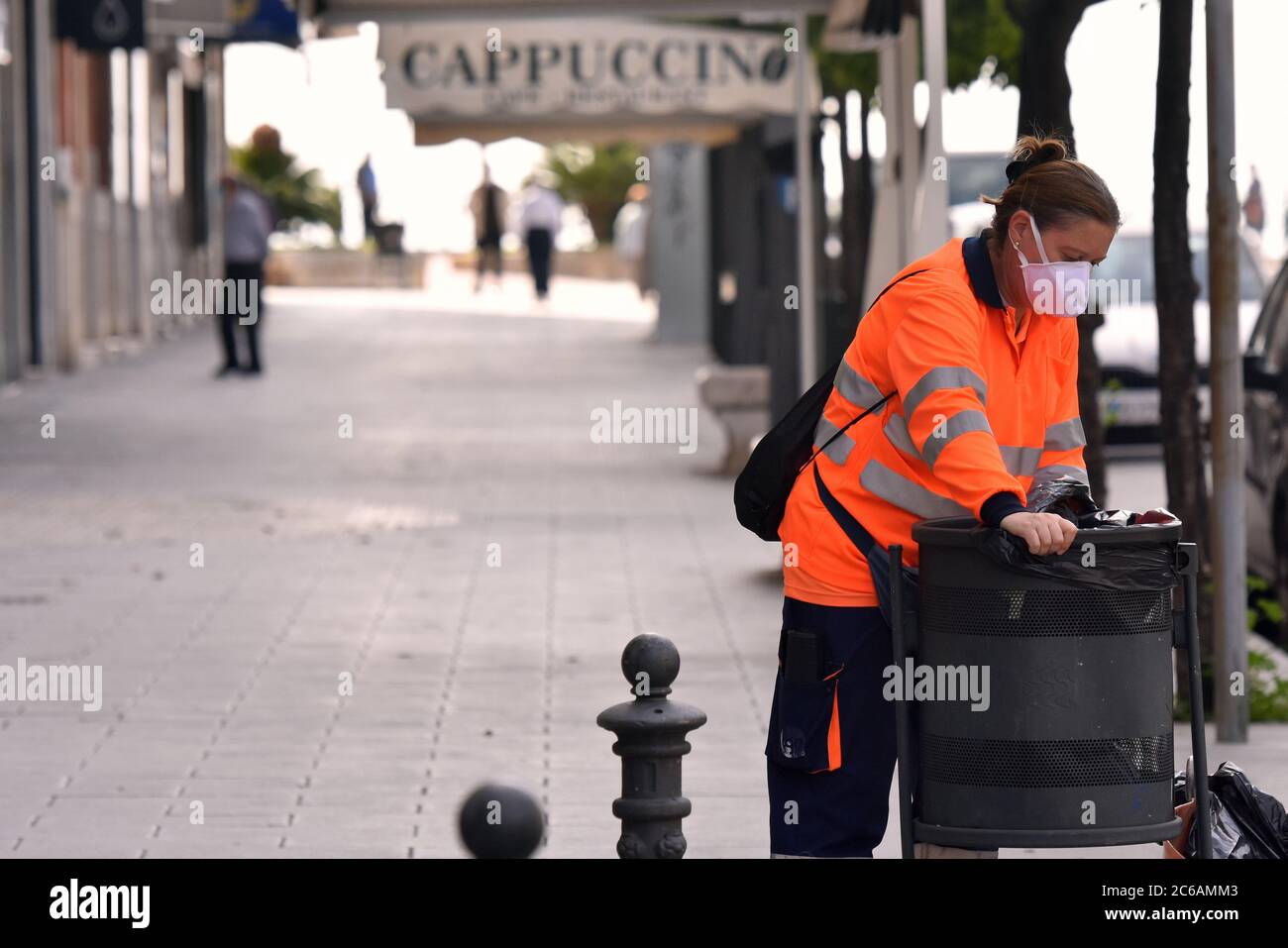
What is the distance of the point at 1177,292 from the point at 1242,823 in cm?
368

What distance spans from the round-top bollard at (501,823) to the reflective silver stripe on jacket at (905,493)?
2.98 ft

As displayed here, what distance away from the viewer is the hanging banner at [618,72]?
53.0 ft

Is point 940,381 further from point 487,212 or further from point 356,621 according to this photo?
point 487,212

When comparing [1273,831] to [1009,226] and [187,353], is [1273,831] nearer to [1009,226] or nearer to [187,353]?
[1009,226]

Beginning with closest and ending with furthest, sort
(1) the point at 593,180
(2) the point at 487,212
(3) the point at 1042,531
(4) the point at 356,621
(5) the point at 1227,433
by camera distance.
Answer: (3) the point at 1042,531
(5) the point at 1227,433
(4) the point at 356,621
(2) the point at 487,212
(1) the point at 593,180

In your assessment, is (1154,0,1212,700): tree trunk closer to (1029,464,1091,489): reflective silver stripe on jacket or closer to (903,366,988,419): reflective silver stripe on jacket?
(1029,464,1091,489): reflective silver stripe on jacket

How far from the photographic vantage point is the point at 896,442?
14.7 ft

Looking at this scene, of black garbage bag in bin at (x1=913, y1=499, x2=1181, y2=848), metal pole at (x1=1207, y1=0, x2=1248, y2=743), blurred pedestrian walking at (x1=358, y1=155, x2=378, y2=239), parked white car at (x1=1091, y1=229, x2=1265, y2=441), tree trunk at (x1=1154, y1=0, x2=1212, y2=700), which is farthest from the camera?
blurred pedestrian walking at (x1=358, y1=155, x2=378, y2=239)

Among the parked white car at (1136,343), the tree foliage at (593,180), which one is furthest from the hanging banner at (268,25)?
the tree foliage at (593,180)

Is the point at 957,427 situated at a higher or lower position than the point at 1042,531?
higher

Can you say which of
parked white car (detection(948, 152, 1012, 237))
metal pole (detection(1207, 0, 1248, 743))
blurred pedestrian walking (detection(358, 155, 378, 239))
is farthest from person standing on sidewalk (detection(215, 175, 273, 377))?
blurred pedestrian walking (detection(358, 155, 378, 239))

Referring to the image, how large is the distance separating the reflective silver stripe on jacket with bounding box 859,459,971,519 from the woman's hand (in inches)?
14.8

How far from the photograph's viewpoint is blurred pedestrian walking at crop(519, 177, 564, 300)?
38.2 metres

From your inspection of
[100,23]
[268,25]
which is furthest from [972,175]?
[100,23]
